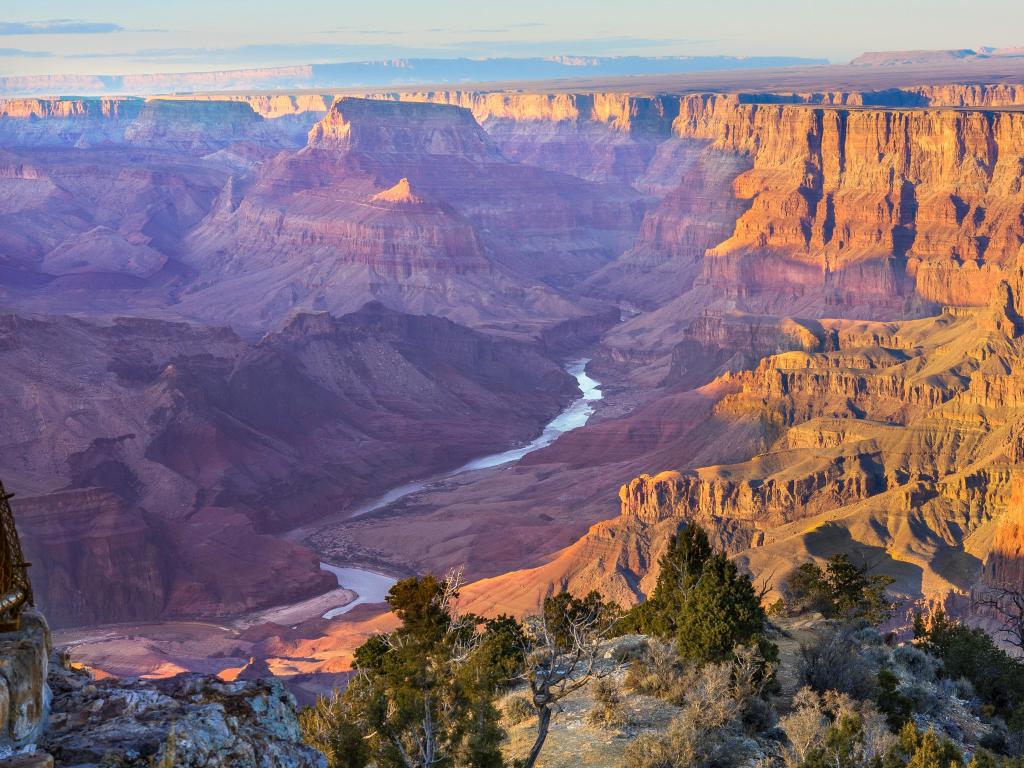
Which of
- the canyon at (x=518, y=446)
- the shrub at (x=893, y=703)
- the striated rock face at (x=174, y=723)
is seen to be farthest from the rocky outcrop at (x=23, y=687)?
the canyon at (x=518, y=446)

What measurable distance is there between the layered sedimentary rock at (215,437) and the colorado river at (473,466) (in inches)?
72.4

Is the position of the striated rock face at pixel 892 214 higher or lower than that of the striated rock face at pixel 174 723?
lower

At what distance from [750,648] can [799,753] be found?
4.71 m

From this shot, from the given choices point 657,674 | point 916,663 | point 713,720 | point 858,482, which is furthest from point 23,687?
point 858,482

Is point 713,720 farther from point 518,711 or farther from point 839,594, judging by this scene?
point 839,594

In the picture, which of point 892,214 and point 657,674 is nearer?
point 657,674

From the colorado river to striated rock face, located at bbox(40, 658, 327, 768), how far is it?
6643cm

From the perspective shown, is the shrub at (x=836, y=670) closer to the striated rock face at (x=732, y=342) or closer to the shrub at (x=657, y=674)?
the shrub at (x=657, y=674)

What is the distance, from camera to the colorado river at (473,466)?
297 ft

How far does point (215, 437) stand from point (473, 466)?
2344 centimetres

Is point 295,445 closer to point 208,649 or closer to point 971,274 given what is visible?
point 208,649

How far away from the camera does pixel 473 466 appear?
422 ft

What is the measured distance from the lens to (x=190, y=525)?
344 ft

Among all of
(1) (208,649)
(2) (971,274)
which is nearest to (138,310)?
(2) (971,274)
